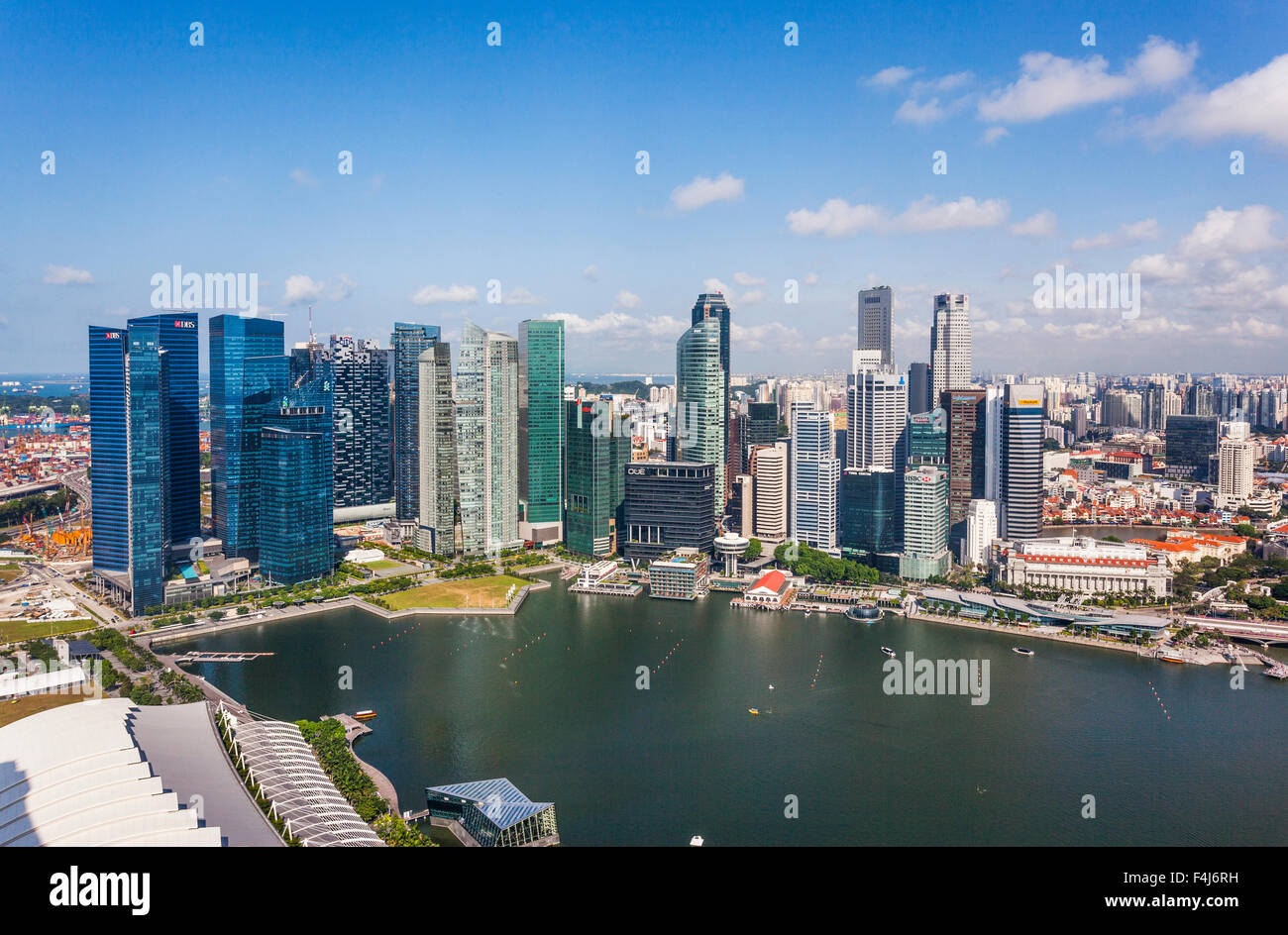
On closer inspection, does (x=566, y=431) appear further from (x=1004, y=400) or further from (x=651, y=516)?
(x=1004, y=400)

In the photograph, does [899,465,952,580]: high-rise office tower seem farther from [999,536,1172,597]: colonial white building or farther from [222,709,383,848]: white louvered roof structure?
[222,709,383,848]: white louvered roof structure

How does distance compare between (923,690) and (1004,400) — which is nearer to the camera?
(923,690)

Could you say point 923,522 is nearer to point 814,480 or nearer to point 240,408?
point 814,480

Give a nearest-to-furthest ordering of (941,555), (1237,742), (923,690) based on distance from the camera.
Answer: (1237,742)
(923,690)
(941,555)

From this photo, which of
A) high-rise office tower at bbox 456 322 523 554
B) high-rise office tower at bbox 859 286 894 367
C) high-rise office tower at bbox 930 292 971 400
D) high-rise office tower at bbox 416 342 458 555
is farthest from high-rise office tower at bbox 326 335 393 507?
high-rise office tower at bbox 859 286 894 367

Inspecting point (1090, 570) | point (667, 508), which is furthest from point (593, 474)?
point (1090, 570)

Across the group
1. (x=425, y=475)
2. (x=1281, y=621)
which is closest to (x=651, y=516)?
(x=425, y=475)
